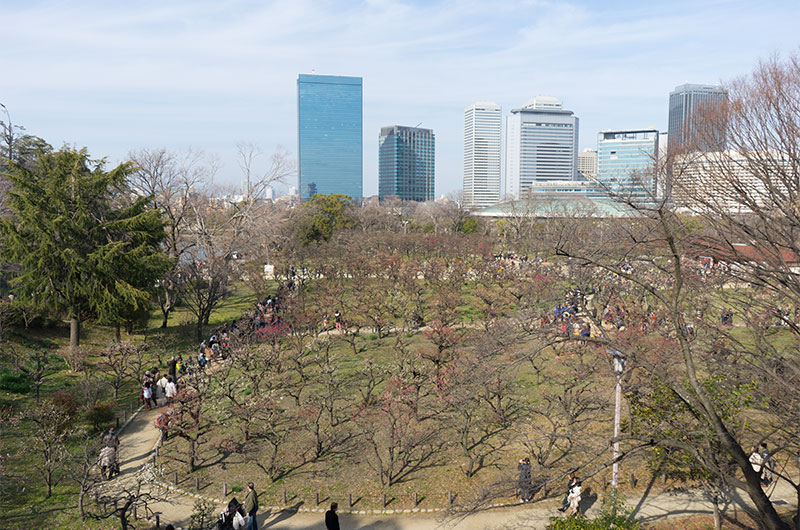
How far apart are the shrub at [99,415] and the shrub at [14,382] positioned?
10.6ft

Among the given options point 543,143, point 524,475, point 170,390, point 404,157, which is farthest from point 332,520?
point 404,157

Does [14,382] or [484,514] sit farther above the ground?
[14,382]

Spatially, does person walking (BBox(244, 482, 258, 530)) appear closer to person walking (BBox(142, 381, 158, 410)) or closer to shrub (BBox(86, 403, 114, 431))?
shrub (BBox(86, 403, 114, 431))

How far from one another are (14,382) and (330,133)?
180 m

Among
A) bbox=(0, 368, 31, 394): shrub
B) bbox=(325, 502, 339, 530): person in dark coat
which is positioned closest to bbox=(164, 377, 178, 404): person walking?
bbox=(0, 368, 31, 394): shrub

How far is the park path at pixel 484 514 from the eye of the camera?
33.8ft

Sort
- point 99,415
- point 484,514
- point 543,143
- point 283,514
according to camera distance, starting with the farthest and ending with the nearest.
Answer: point 543,143
point 99,415
point 283,514
point 484,514

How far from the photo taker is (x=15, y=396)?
1620cm

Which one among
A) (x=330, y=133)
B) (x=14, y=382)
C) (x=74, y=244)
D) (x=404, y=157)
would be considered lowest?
(x=14, y=382)

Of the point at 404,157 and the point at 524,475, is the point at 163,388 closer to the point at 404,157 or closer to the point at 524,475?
the point at 524,475

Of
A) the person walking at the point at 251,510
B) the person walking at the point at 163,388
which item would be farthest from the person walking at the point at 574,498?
the person walking at the point at 163,388

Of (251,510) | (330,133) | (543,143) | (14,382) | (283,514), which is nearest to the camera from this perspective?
(251,510)

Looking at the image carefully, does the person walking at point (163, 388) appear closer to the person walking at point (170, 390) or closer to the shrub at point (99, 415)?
the person walking at point (170, 390)

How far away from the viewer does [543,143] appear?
187625 mm
